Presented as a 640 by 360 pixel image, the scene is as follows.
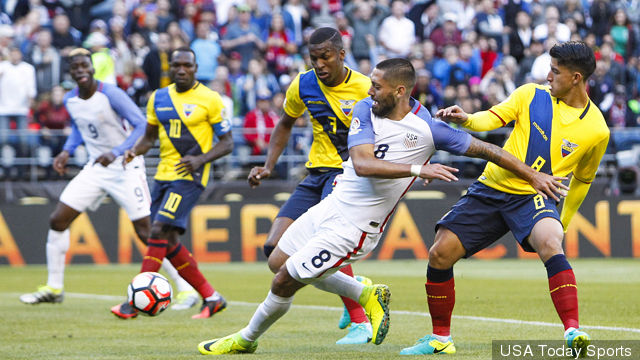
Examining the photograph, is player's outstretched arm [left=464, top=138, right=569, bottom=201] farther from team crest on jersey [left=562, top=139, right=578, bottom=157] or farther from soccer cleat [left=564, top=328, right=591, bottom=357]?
soccer cleat [left=564, top=328, right=591, bottom=357]

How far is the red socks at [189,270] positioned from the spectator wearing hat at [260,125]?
8.02m

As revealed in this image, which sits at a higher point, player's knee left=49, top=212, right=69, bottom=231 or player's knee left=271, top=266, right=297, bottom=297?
player's knee left=271, top=266, right=297, bottom=297

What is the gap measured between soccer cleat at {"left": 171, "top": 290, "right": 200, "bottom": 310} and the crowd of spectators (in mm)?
7300

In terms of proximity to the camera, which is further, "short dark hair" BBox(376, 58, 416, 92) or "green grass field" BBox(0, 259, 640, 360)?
"green grass field" BBox(0, 259, 640, 360)

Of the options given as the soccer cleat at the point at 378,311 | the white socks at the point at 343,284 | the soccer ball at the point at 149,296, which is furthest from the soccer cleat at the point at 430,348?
the soccer ball at the point at 149,296

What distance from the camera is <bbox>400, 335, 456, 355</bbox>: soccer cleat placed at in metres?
7.29

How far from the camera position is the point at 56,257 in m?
11.5

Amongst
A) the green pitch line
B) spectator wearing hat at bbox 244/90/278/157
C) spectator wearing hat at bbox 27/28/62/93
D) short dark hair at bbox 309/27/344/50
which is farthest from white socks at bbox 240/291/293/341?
spectator wearing hat at bbox 27/28/62/93

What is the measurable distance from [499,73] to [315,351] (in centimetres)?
1323

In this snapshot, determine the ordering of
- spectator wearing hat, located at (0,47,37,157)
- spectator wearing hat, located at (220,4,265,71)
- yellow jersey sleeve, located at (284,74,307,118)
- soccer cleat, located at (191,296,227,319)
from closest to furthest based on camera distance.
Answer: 1. yellow jersey sleeve, located at (284,74,307,118)
2. soccer cleat, located at (191,296,227,319)
3. spectator wearing hat, located at (0,47,37,157)
4. spectator wearing hat, located at (220,4,265,71)

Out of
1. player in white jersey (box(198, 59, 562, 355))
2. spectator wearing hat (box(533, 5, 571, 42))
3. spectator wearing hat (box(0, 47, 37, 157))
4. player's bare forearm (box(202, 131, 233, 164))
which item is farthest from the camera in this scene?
spectator wearing hat (box(533, 5, 571, 42))

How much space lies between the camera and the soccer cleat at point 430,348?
729cm

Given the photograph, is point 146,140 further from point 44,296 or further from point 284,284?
point 284,284

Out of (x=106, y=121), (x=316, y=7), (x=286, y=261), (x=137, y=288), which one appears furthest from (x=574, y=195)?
(x=316, y=7)
